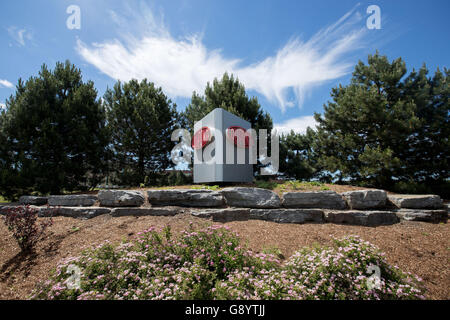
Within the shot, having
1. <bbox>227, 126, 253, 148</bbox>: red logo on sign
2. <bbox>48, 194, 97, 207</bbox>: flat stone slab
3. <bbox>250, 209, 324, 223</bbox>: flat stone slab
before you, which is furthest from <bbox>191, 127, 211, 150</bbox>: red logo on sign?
<bbox>48, 194, 97, 207</bbox>: flat stone slab

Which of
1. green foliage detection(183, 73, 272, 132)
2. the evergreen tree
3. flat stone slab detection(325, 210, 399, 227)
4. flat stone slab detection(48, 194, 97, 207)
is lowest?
flat stone slab detection(325, 210, 399, 227)

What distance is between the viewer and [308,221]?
14.5 ft

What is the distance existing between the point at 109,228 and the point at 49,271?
1.15 meters

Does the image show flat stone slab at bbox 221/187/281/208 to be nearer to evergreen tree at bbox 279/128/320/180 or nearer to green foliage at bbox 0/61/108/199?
green foliage at bbox 0/61/108/199

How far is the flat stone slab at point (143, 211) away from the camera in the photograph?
4.52 metres

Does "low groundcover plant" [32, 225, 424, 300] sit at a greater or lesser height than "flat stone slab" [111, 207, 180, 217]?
lesser

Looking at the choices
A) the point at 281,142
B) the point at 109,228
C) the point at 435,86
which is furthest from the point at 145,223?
the point at 435,86

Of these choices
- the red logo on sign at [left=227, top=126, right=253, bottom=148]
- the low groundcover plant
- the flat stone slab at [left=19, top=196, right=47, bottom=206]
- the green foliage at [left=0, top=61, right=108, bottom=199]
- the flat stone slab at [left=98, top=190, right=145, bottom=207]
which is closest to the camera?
the low groundcover plant

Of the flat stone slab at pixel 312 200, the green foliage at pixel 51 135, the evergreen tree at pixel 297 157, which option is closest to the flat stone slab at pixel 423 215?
the flat stone slab at pixel 312 200

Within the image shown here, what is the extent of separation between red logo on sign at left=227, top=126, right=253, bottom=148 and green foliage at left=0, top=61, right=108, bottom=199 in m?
5.29

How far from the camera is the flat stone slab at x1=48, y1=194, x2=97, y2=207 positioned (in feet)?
16.8

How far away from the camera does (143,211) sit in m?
4.60

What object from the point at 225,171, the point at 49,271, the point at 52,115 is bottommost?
the point at 49,271

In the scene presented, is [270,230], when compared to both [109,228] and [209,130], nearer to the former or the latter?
[109,228]
